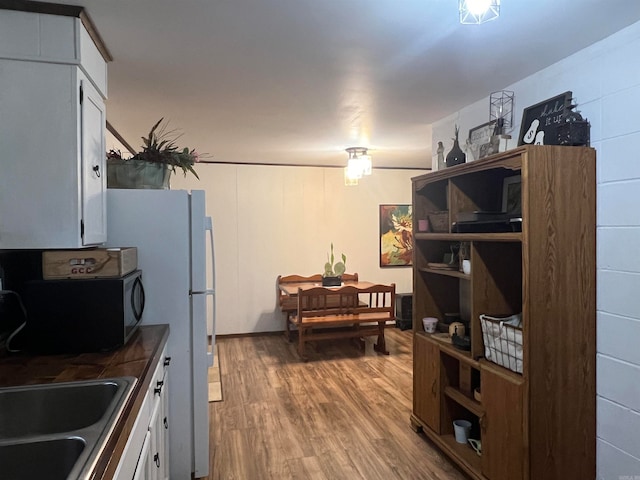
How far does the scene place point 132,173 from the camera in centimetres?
239

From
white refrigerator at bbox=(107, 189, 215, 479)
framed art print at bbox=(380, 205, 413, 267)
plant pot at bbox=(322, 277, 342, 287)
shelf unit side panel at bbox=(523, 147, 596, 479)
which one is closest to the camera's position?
shelf unit side panel at bbox=(523, 147, 596, 479)

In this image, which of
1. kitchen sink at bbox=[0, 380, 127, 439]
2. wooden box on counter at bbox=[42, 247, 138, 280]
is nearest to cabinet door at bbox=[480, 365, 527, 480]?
kitchen sink at bbox=[0, 380, 127, 439]

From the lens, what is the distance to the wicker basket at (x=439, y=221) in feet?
8.90

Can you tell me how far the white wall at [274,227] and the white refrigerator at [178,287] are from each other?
3142 millimetres

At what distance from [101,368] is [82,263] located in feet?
1.61

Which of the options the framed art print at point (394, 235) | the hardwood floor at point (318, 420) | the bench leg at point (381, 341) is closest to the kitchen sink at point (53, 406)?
the hardwood floor at point (318, 420)

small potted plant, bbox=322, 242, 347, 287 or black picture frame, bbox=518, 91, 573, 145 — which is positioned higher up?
black picture frame, bbox=518, 91, 573, 145

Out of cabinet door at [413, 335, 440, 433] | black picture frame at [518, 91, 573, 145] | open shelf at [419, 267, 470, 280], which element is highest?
black picture frame at [518, 91, 573, 145]

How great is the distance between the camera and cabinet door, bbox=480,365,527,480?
2.00 m

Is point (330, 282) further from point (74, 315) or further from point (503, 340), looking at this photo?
point (74, 315)

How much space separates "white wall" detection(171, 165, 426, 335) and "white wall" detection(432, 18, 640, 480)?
3.97 meters

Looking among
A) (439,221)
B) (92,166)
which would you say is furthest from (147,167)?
(439,221)

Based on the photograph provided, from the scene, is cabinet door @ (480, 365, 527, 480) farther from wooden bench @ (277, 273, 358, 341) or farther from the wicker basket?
wooden bench @ (277, 273, 358, 341)

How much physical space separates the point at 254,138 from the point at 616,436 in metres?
3.42
